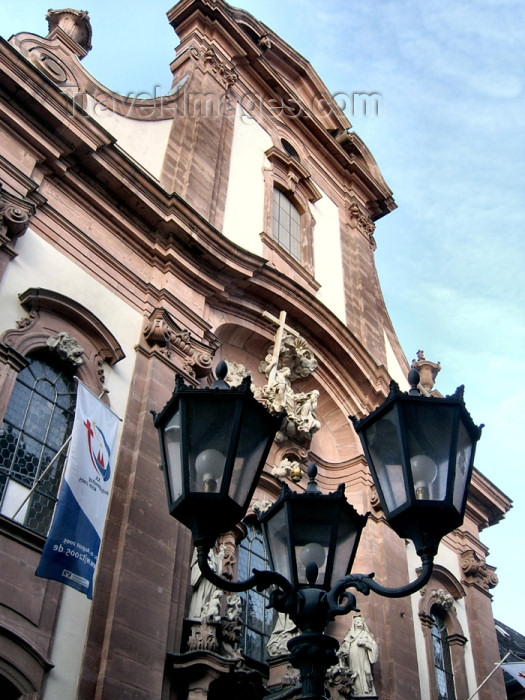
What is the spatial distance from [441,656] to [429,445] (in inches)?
466

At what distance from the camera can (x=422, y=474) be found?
16.2ft

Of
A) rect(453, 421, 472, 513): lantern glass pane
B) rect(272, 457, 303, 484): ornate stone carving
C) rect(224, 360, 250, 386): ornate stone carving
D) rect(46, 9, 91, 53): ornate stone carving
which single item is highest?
rect(46, 9, 91, 53): ornate stone carving

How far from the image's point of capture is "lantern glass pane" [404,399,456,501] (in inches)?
193

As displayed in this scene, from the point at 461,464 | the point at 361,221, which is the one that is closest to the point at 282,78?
the point at 361,221

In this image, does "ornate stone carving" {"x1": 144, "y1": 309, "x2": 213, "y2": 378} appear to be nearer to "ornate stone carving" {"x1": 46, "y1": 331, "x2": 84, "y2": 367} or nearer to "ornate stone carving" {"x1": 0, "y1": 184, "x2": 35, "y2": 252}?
"ornate stone carving" {"x1": 46, "y1": 331, "x2": 84, "y2": 367}

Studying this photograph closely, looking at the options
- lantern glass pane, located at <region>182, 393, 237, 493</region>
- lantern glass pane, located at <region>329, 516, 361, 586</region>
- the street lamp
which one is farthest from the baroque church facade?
lantern glass pane, located at <region>182, 393, 237, 493</region>

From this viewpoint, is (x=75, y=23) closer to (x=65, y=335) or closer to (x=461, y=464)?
(x=65, y=335)

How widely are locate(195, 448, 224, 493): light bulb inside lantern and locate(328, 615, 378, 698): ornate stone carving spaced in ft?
25.9

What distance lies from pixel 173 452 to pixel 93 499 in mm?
3843

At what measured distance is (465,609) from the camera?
54.7 feet

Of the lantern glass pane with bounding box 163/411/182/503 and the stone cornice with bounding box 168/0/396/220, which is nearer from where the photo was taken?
the lantern glass pane with bounding box 163/411/182/503

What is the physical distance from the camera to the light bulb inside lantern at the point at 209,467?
4.90 m

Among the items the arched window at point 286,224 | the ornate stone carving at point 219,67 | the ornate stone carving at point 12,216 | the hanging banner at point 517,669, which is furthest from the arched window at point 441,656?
the ornate stone carving at point 219,67

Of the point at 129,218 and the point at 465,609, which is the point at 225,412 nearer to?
the point at 129,218
